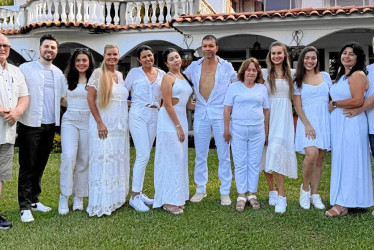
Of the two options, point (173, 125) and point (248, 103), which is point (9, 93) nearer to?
A: point (173, 125)

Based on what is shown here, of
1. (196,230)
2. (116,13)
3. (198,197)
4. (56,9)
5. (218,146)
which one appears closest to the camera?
(196,230)

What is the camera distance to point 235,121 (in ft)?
17.8

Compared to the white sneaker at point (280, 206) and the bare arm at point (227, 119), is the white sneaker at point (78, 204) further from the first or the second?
the white sneaker at point (280, 206)

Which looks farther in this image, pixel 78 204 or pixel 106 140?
pixel 78 204

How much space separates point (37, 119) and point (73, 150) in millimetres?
562

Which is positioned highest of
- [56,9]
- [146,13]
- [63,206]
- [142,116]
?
[56,9]

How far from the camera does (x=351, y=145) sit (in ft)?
16.5

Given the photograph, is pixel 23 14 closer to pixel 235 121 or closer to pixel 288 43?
pixel 288 43

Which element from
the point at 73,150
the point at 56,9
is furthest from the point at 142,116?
the point at 56,9

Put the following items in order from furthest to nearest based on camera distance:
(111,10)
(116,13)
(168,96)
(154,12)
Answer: (111,10) < (116,13) < (154,12) < (168,96)

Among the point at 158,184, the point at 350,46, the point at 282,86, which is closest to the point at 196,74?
the point at 282,86

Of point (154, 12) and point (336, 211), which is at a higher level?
point (154, 12)

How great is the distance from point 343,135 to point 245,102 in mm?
1220

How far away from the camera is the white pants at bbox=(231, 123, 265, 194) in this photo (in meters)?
5.36
